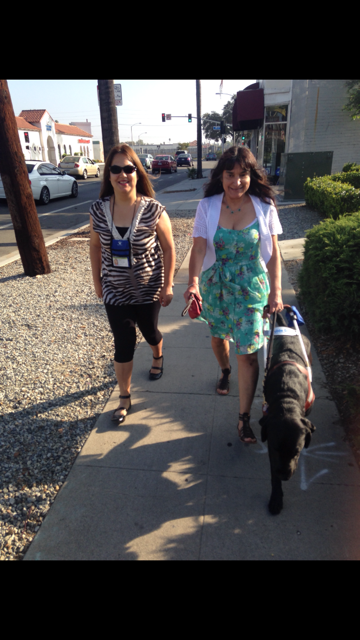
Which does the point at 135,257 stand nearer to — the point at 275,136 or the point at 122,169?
the point at 122,169

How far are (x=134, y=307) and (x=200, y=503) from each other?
1.37 meters

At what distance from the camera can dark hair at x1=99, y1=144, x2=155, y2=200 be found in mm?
2803

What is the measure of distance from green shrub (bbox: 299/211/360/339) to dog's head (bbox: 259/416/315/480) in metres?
2.02

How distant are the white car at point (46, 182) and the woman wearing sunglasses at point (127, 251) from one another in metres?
13.3

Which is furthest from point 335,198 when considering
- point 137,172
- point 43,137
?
point 43,137

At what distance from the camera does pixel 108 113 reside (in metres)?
8.95

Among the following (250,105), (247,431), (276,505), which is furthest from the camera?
(250,105)

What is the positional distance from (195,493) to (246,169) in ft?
6.29

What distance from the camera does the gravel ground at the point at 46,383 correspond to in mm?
2596

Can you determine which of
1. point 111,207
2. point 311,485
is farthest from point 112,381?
point 311,485

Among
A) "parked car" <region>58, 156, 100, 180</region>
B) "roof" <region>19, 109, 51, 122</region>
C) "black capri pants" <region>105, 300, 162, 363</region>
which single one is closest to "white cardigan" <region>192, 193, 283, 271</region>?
"black capri pants" <region>105, 300, 162, 363</region>

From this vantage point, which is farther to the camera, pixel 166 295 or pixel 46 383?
pixel 46 383

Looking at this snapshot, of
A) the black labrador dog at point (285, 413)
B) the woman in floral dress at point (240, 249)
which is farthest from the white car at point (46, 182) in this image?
the black labrador dog at point (285, 413)

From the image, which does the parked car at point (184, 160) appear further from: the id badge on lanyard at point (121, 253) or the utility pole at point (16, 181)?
the id badge on lanyard at point (121, 253)
